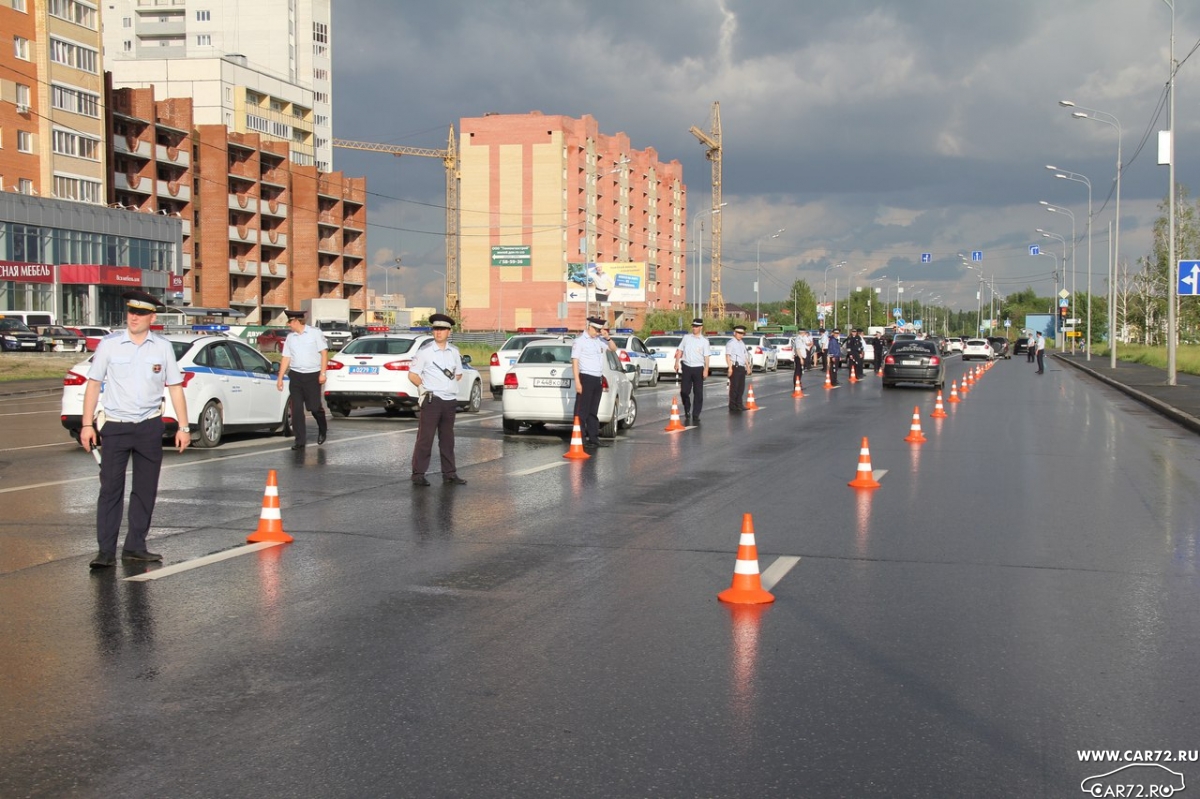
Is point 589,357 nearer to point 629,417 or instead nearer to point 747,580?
point 629,417

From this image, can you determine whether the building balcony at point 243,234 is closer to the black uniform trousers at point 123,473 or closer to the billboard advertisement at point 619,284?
the billboard advertisement at point 619,284

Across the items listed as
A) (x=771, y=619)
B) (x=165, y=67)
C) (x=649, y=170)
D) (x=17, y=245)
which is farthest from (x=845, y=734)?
(x=649, y=170)

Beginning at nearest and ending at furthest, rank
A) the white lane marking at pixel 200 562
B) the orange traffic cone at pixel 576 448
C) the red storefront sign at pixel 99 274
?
the white lane marking at pixel 200 562 < the orange traffic cone at pixel 576 448 < the red storefront sign at pixel 99 274

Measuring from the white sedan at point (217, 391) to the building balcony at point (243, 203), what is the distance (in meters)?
78.4

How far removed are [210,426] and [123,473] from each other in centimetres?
827

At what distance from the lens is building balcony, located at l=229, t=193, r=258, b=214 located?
91812 mm

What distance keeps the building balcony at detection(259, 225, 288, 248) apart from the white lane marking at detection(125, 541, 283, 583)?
9084 centimetres

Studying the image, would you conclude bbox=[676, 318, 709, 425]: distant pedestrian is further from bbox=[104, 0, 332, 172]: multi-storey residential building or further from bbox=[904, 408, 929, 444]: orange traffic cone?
bbox=[104, 0, 332, 172]: multi-storey residential building

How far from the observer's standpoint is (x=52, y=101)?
6656 cm

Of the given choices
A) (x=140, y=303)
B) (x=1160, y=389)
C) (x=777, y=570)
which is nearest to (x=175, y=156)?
(x=1160, y=389)

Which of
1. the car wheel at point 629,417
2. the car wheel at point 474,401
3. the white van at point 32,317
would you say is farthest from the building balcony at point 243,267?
the car wheel at point 629,417

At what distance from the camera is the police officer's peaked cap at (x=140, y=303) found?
26.7 feet

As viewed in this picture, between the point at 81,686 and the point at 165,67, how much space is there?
104 metres

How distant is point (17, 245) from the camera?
6328 centimetres
